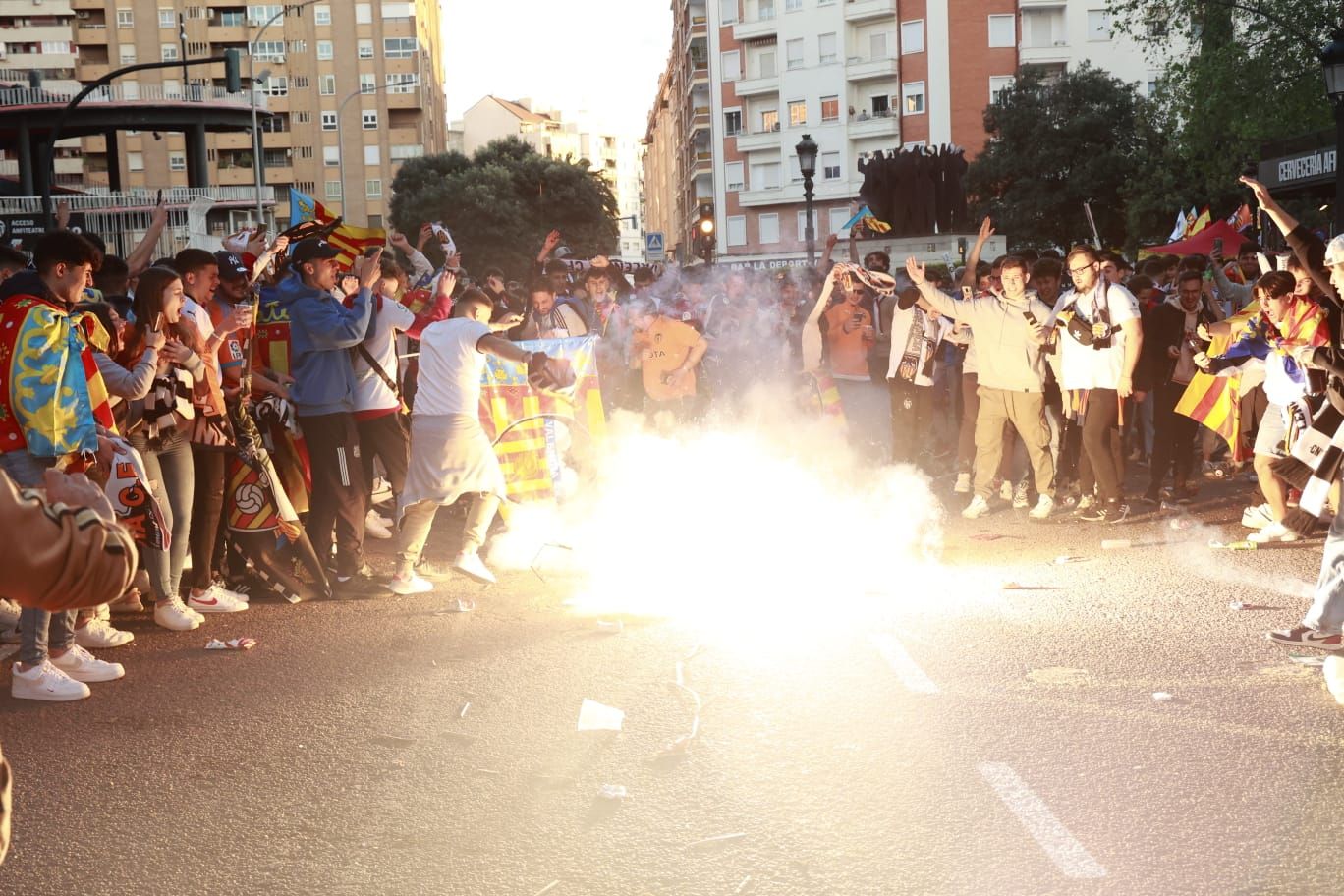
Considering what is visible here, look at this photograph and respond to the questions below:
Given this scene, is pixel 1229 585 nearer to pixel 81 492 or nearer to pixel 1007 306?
pixel 1007 306

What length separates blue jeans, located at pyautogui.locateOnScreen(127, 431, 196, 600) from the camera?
26.3 feet

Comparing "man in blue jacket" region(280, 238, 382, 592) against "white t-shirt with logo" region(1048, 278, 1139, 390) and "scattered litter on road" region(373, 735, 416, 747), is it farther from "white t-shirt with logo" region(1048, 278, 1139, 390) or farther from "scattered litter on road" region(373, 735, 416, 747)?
"white t-shirt with logo" region(1048, 278, 1139, 390)

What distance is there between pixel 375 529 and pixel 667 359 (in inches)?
116

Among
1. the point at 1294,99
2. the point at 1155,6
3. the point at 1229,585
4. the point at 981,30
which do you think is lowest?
the point at 1229,585

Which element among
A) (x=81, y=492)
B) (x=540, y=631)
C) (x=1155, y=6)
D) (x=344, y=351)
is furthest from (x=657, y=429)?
(x=1155, y=6)

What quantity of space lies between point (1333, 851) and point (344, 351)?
21.3 feet

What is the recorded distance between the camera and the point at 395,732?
582cm

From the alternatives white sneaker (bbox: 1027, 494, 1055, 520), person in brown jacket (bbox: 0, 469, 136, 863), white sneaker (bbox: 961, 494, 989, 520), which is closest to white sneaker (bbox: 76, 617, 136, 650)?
person in brown jacket (bbox: 0, 469, 136, 863)

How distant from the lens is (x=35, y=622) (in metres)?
6.65

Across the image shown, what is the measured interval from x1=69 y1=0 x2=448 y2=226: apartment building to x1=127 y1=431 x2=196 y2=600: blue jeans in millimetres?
91116

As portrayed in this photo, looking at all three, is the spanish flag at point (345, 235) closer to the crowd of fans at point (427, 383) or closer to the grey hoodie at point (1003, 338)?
the crowd of fans at point (427, 383)

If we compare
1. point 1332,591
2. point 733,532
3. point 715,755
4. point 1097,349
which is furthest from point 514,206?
point 715,755

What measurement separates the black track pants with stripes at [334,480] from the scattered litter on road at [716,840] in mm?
5127

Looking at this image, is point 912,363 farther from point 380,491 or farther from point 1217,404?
point 380,491
